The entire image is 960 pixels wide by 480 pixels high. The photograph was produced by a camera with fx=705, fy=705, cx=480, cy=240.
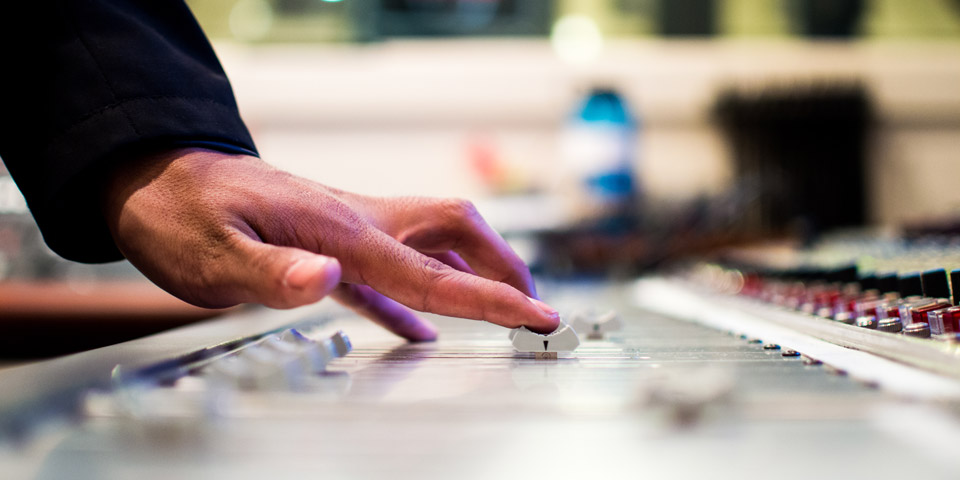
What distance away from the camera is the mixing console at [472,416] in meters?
0.24

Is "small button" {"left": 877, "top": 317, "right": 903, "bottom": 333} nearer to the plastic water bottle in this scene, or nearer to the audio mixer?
the audio mixer

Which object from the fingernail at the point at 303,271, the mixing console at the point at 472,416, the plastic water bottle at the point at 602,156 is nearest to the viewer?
the mixing console at the point at 472,416

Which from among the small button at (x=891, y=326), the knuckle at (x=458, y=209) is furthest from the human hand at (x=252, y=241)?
the small button at (x=891, y=326)

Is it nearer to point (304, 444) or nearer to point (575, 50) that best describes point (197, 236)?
point (304, 444)

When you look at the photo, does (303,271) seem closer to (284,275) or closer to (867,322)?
(284,275)

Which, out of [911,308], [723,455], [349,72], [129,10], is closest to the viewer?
[723,455]

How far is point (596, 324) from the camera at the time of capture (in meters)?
0.60

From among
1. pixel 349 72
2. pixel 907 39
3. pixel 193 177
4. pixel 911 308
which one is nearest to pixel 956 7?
pixel 907 39

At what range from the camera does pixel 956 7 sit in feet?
11.7

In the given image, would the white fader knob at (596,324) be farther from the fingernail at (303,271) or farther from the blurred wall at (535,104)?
the blurred wall at (535,104)

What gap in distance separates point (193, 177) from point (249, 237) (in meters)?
0.08

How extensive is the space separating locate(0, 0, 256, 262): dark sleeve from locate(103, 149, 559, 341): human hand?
3 centimetres

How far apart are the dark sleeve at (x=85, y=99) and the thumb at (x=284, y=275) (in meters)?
0.15

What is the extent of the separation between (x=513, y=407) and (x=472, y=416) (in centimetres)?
2
